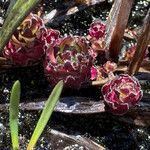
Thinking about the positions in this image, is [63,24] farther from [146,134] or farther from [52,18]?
[146,134]

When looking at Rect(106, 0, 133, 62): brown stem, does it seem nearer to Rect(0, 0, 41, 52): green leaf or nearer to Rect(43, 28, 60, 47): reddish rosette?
Rect(43, 28, 60, 47): reddish rosette

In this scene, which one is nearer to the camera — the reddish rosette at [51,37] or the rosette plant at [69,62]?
the rosette plant at [69,62]

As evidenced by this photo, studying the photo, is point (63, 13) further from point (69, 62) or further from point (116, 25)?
point (69, 62)

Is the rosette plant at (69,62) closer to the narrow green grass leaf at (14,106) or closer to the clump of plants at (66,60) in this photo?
the clump of plants at (66,60)

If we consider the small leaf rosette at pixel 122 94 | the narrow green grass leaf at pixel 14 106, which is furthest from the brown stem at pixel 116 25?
the narrow green grass leaf at pixel 14 106

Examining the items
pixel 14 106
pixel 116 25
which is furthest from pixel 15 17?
pixel 116 25

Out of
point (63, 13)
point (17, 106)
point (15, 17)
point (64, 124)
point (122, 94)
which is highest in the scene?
point (15, 17)

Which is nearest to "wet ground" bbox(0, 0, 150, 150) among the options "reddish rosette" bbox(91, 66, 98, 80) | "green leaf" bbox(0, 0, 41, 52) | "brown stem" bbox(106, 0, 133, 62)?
"reddish rosette" bbox(91, 66, 98, 80)
